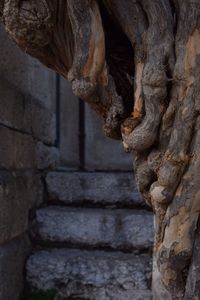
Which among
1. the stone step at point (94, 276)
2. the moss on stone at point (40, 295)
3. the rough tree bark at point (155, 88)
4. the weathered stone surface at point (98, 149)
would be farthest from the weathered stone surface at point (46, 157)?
the rough tree bark at point (155, 88)

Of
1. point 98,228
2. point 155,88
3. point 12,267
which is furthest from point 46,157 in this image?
point 155,88

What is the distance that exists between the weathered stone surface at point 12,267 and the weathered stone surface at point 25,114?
0.63 metres

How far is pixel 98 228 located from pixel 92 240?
0.08 metres

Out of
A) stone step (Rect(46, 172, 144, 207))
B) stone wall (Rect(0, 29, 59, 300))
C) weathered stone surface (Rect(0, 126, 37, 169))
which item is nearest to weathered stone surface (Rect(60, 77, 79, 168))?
stone wall (Rect(0, 29, 59, 300))

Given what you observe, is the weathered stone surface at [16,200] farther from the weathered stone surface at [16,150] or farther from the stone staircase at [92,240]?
the stone staircase at [92,240]

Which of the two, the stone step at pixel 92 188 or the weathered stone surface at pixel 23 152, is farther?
the stone step at pixel 92 188

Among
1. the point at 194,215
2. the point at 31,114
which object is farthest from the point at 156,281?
the point at 31,114

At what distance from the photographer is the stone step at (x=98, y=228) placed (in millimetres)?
2553

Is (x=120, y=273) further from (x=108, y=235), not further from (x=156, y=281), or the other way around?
(x=156, y=281)

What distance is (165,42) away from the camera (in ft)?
3.50

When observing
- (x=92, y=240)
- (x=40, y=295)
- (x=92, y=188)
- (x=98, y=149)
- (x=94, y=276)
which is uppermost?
(x=98, y=149)

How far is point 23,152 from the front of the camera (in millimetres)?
2588

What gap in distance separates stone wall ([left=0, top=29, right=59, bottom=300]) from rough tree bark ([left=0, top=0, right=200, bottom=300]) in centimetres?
114

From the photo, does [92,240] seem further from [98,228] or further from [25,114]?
[25,114]
